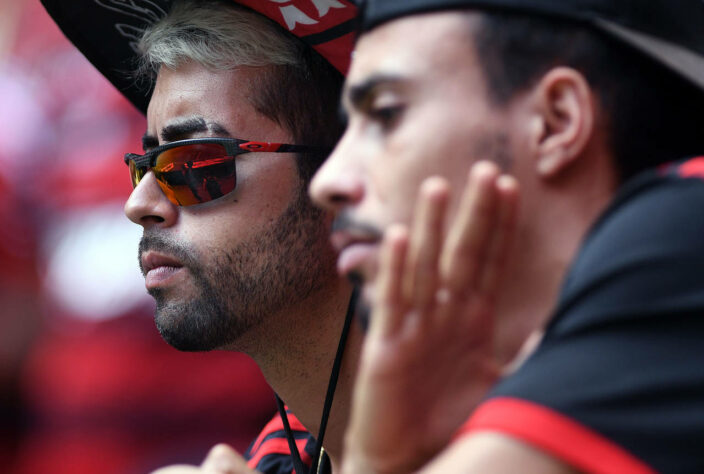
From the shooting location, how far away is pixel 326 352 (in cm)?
233

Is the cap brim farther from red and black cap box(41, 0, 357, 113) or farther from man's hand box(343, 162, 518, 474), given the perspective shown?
red and black cap box(41, 0, 357, 113)

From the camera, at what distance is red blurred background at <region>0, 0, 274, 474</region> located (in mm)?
4023

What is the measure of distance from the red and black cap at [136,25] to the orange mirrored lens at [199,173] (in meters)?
0.41

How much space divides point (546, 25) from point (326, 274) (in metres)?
1.18

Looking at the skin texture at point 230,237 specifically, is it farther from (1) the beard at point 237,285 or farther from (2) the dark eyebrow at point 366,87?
(2) the dark eyebrow at point 366,87

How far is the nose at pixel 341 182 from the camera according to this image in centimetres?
132

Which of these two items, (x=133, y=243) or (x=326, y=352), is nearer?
(x=326, y=352)

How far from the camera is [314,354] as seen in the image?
2.32 m

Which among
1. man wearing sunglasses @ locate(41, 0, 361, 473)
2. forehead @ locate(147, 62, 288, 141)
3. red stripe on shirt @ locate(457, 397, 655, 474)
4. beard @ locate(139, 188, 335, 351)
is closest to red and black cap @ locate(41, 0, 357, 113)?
man wearing sunglasses @ locate(41, 0, 361, 473)

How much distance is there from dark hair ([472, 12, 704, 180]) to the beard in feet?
3.54

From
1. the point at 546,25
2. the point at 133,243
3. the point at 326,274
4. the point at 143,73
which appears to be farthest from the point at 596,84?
the point at 133,243

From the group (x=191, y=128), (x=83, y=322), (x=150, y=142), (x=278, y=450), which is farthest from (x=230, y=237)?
(x=83, y=322)

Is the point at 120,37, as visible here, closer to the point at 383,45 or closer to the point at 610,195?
the point at 383,45

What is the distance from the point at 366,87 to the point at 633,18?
0.43 metres
